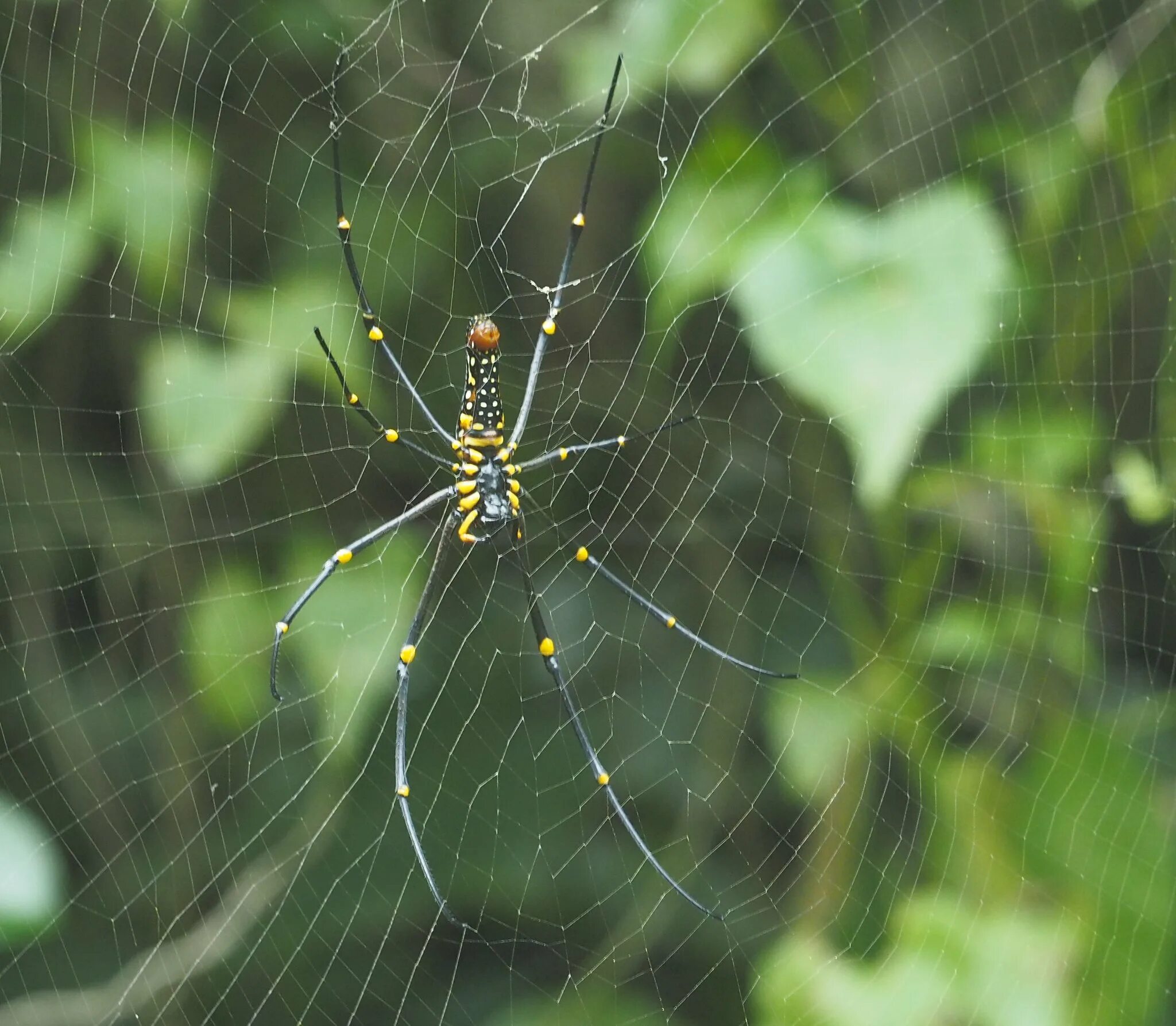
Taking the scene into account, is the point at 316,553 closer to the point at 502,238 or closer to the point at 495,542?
the point at 495,542

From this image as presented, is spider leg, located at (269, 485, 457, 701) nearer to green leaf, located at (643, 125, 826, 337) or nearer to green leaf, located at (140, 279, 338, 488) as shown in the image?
green leaf, located at (140, 279, 338, 488)

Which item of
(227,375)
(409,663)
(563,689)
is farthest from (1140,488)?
(227,375)

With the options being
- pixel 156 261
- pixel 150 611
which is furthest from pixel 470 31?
pixel 150 611

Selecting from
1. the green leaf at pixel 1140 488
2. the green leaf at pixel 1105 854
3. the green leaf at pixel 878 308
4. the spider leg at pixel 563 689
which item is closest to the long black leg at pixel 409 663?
the spider leg at pixel 563 689

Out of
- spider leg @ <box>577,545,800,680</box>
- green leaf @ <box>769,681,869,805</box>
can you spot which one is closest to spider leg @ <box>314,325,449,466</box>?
spider leg @ <box>577,545,800,680</box>

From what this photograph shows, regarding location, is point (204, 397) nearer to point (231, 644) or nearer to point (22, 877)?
point (231, 644)

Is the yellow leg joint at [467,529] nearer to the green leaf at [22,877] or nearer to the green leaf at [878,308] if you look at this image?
the green leaf at [878,308]

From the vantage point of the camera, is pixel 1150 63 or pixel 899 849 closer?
pixel 1150 63
